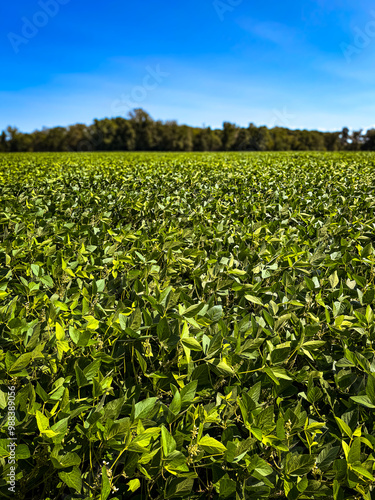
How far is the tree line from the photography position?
76.5 m

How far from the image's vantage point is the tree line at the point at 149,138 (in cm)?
7650

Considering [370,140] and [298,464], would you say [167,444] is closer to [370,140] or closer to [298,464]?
[298,464]

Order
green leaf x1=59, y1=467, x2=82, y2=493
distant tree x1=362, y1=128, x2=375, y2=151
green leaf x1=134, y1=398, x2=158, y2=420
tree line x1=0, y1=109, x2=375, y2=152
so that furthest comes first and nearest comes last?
tree line x1=0, y1=109, x2=375, y2=152
distant tree x1=362, y1=128, x2=375, y2=151
green leaf x1=134, y1=398, x2=158, y2=420
green leaf x1=59, y1=467, x2=82, y2=493

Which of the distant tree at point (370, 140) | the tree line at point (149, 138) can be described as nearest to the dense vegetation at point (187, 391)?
the tree line at point (149, 138)

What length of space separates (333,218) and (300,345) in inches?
125

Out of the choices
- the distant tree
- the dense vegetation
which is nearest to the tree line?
the distant tree

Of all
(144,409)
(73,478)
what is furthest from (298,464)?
(73,478)

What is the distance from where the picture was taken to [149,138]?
255 feet

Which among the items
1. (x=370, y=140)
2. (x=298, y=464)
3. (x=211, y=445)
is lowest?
(x=298, y=464)

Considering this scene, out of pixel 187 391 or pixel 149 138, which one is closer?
pixel 187 391

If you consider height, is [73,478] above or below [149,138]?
below

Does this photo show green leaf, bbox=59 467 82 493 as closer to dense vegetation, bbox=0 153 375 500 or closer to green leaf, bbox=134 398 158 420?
dense vegetation, bbox=0 153 375 500

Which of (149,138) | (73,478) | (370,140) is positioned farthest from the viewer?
(149,138)

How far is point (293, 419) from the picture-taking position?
4.13ft
